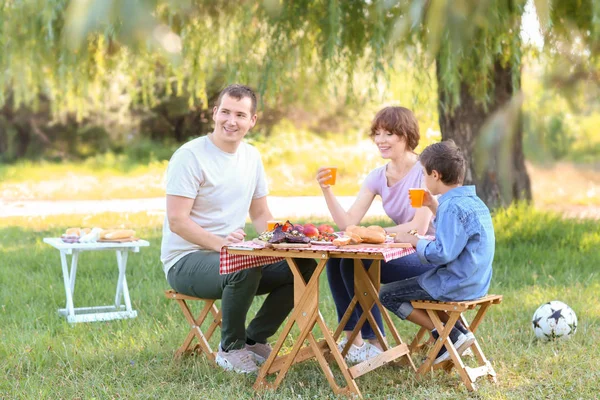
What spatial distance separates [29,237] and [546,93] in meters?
5.80

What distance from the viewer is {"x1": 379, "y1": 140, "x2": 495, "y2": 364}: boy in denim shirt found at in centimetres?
346

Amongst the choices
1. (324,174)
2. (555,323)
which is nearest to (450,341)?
(324,174)

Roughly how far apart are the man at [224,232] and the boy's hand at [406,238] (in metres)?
0.42

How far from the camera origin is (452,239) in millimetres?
3445

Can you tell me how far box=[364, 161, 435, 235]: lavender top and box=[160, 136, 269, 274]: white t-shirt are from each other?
646 mm

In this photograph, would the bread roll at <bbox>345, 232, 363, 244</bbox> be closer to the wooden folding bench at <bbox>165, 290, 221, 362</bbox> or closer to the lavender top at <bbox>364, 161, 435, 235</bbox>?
the lavender top at <bbox>364, 161, 435, 235</bbox>

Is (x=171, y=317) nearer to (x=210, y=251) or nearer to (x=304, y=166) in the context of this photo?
(x=210, y=251)

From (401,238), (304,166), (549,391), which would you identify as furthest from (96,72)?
(304,166)

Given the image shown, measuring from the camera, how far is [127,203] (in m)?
12.9

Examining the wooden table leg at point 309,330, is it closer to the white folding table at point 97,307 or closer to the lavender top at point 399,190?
the lavender top at point 399,190

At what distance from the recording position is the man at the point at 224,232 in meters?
3.77

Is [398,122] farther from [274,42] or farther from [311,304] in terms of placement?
[274,42]

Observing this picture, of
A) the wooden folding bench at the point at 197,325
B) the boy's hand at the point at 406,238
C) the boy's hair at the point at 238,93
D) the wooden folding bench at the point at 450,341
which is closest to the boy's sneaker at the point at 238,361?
the wooden folding bench at the point at 197,325

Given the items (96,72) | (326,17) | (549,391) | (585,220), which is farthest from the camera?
(585,220)
